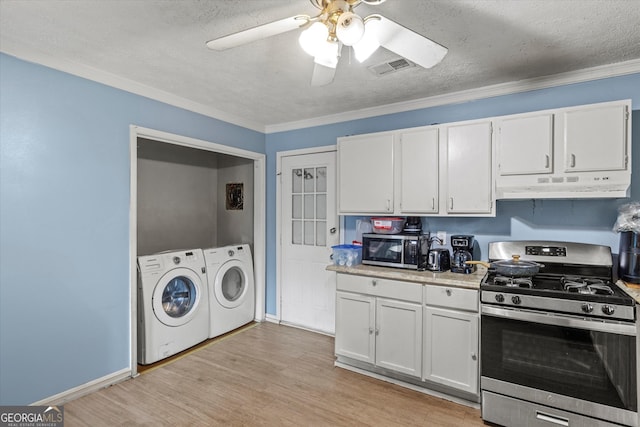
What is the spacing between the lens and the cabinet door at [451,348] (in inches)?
91.5

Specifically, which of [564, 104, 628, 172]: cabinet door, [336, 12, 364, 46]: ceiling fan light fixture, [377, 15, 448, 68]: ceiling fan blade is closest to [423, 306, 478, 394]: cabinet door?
[564, 104, 628, 172]: cabinet door

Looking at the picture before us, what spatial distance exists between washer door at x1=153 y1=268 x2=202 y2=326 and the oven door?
2688mm

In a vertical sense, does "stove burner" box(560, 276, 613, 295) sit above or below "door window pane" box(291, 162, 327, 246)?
below

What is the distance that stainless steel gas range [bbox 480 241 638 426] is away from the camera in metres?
1.85

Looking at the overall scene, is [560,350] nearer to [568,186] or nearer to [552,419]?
[552,419]

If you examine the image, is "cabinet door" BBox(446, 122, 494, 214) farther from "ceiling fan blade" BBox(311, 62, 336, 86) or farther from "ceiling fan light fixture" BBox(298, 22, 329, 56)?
"ceiling fan light fixture" BBox(298, 22, 329, 56)

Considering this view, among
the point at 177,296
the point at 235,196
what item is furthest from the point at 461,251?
the point at 235,196

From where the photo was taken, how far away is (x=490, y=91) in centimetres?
279

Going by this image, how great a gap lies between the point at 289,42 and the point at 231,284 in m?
2.89

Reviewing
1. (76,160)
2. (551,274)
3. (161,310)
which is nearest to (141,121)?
(76,160)

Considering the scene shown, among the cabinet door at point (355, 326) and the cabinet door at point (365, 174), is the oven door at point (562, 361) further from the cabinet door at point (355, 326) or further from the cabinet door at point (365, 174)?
the cabinet door at point (365, 174)

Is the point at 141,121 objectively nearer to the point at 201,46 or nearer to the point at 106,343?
the point at 201,46

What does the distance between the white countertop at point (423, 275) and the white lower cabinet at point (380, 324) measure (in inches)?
2.3

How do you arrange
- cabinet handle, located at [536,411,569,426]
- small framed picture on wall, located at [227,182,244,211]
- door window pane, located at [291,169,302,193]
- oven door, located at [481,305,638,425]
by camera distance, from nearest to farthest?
1. oven door, located at [481,305,638,425]
2. cabinet handle, located at [536,411,569,426]
3. door window pane, located at [291,169,302,193]
4. small framed picture on wall, located at [227,182,244,211]
